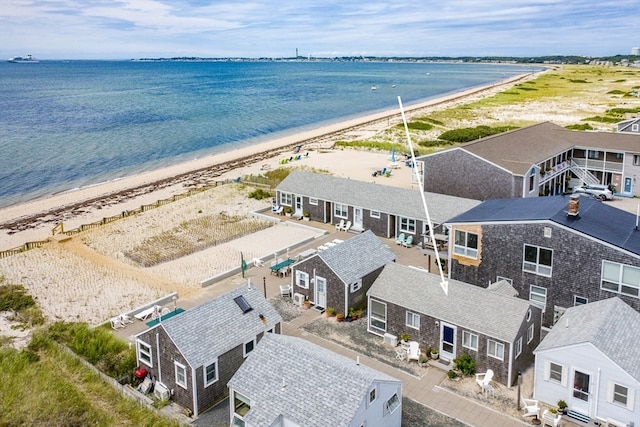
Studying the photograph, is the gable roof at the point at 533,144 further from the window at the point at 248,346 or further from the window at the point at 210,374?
the window at the point at 210,374

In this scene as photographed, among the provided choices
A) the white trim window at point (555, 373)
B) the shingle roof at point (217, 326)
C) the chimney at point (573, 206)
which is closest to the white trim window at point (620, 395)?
the white trim window at point (555, 373)

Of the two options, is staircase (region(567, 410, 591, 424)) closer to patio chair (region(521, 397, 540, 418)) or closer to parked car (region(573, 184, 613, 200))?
patio chair (region(521, 397, 540, 418))

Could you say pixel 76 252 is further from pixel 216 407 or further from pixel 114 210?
pixel 216 407

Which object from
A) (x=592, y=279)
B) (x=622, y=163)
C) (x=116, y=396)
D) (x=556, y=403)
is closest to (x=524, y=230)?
(x=592, y=279)

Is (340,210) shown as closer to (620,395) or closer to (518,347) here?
(518,347)

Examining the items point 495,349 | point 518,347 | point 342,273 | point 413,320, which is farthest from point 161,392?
point 518,347

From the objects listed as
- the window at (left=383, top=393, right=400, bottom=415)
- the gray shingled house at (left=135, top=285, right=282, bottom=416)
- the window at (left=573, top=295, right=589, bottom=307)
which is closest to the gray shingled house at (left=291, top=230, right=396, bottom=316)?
the gray shingled house at (left=135, top=285, right=282, bottom=416)
